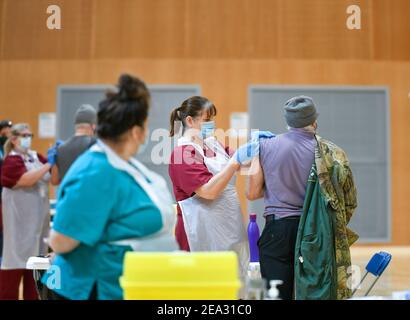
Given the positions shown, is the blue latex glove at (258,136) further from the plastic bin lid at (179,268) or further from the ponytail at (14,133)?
the ponytail at (14,133)

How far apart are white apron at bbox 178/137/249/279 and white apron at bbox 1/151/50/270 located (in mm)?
716

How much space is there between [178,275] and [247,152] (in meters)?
0.56

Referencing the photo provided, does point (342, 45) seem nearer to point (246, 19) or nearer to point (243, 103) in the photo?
point (246, 19)

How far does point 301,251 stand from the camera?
1.58 metres

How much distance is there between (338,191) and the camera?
63.1 inches

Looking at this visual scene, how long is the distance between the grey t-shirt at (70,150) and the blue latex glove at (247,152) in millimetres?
450

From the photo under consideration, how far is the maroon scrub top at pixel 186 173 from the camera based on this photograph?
1.65 meters

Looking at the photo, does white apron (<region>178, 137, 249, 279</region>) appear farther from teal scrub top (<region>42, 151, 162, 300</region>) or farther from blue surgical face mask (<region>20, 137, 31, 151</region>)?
blue surgical face mask (<region>20, 137, 31, 151</region>)

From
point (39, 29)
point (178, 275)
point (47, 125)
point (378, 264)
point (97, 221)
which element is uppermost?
point (39, 29)

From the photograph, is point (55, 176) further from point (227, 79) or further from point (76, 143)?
point (227, 79)

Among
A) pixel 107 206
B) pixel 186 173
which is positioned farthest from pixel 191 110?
pixel 107 206

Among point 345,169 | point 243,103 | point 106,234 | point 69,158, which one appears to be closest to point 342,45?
point 345,169

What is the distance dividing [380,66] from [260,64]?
Answer: 0.90 meters

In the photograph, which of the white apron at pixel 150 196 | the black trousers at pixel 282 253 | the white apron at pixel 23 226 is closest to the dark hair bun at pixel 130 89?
the white apron at pixel 150 196
